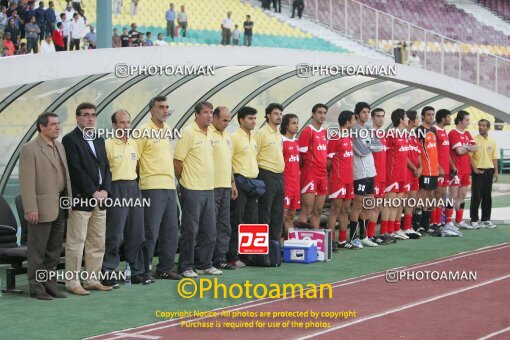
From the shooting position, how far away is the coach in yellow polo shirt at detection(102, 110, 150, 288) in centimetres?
1088

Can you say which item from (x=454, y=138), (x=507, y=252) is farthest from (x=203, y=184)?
(x=454, y=138)

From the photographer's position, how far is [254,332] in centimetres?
839

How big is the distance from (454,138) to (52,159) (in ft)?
27.9

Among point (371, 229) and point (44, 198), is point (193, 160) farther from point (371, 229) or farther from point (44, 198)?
point (371, 229)

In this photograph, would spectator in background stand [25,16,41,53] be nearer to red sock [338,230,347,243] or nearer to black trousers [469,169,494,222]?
black trousers [469,169,494,222]

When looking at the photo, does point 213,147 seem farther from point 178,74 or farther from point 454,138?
point 454,138

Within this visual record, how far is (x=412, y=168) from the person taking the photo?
51.7 feet

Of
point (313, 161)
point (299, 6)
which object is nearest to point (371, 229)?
point (313, 161)

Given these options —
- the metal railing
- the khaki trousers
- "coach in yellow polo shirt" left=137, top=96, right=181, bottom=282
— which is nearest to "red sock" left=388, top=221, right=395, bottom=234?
"coach in yellow polo shirt" left=137, top=96, right=181, bottom=282

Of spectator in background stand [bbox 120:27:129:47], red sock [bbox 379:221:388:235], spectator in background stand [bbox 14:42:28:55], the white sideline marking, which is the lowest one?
the white sideline marking

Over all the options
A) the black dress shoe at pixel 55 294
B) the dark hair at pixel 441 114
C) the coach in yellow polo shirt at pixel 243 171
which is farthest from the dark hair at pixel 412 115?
the black dress shoe at pixel 55 294

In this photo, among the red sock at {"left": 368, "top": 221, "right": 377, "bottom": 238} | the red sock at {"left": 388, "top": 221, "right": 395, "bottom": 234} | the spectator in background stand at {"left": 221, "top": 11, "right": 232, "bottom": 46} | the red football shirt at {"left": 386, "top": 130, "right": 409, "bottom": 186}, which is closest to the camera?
the red sock at {"left": 368, "top": 221, "right": 377, "bottom": 238}

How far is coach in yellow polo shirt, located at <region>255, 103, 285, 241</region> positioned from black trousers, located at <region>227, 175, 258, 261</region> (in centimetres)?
14

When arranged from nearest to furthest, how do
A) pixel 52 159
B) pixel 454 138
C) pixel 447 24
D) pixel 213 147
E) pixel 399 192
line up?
pixel 52 159 → pixel 213 147 → pixel 399 192 → pixel 454 138 → pixel 447 24
